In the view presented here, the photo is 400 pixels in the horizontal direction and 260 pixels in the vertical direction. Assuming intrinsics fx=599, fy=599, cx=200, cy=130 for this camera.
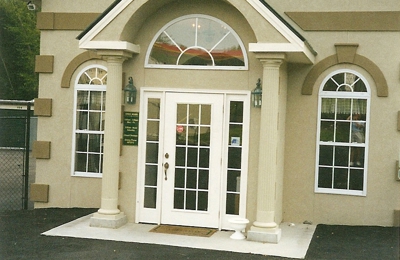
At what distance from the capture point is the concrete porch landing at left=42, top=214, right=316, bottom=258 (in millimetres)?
9133

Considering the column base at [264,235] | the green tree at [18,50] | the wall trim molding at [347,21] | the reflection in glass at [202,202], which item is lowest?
the column base at [264,235]

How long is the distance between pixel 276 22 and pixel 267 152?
206cm

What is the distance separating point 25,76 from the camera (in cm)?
4112

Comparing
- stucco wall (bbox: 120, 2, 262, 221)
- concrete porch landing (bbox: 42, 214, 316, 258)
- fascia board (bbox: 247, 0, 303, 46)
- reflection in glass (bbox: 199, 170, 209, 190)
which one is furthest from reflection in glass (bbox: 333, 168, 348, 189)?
fascia board (bbox: 247, 0, 303, 46)

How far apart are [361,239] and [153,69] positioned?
15.1 ft

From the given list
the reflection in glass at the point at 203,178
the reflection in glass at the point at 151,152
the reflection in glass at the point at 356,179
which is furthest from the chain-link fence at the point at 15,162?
the reflection in glass at the point at 356,179

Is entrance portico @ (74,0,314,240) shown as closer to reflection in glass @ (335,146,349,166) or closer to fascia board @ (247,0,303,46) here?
fascia board @ (247,0,303,46)

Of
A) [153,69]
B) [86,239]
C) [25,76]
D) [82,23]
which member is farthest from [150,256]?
[25,76]

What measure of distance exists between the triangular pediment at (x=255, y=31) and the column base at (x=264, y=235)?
2.85 m

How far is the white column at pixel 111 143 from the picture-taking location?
10297mm

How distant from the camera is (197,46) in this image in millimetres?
10453

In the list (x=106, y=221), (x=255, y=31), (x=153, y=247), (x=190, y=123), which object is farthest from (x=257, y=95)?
(x=106, y=221)

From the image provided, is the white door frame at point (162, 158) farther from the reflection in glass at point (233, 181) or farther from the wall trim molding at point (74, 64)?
the wall trim molding at point (74, 64)

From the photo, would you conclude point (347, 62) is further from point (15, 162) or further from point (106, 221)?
point (15, 162)
